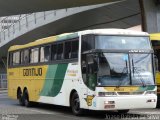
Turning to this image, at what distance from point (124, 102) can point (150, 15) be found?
1809 cm

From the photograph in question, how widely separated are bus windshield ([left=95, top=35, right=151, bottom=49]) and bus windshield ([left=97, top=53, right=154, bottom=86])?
1.11 ft

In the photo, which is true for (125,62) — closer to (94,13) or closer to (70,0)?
(70,0)

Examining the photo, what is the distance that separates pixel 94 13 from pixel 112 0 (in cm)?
590

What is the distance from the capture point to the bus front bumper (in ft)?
53.5

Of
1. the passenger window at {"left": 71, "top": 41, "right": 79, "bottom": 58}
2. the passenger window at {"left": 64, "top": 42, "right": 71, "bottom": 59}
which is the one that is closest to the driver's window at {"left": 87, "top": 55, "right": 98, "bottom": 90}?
the passenger window at {"left": 71, "top": 41, "right": 79, "bottom": 58}

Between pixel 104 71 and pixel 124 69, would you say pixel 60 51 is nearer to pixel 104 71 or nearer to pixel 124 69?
pixel 104 71

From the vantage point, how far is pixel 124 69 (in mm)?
16766

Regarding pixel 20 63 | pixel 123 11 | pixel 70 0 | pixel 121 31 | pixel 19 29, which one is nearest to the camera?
pixel 121 31

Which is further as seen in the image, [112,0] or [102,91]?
[112,0]

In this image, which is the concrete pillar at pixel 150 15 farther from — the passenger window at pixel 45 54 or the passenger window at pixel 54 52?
the passenger window at pixel 54 52

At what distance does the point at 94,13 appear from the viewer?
133 ft

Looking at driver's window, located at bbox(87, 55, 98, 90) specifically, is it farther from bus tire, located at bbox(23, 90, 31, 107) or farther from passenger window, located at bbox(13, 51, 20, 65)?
passenger window, located at bbox(13, 51, 20, 65)

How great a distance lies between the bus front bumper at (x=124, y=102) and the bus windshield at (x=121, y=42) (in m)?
1.80

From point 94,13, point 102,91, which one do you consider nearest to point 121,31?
point 102,91
